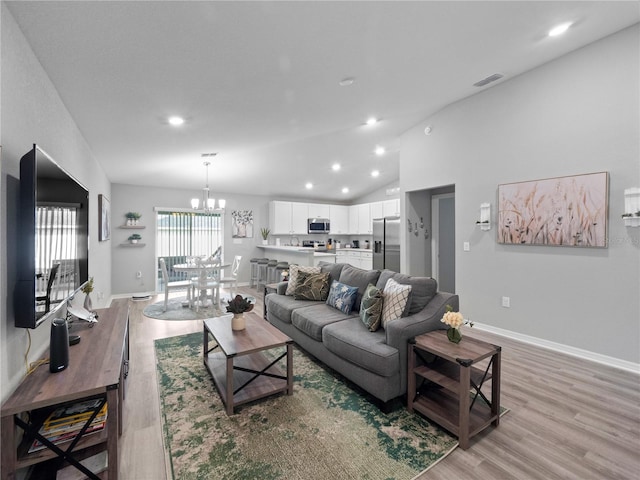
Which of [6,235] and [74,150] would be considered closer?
[6,235]

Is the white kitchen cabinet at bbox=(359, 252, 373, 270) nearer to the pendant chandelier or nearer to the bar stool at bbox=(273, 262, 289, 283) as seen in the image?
the bar stool at bbox=(273, 262, 289, 283)

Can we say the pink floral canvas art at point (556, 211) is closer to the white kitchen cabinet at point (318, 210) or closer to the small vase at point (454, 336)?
the small vase at point (454, 336)

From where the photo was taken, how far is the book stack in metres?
1.48

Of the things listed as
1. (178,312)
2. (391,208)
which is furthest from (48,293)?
(391,208)

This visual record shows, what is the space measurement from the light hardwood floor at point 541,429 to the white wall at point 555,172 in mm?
544

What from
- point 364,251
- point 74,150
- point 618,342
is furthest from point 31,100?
point 364,251

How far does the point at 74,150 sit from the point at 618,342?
5.67 m

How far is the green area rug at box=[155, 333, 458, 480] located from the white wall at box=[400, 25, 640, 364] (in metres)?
2.41

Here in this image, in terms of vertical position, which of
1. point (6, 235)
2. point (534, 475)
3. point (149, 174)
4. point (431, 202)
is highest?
point (149, 174)

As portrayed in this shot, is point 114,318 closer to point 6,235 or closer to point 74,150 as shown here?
point 6,235

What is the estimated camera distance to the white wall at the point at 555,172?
294 cm

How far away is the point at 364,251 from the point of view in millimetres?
7594

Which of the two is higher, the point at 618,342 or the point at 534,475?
the point at 618,342

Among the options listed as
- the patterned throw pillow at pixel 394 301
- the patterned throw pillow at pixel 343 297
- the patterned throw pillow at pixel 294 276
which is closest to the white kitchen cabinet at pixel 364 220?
the patterned throw pillow at pixel 294 276
